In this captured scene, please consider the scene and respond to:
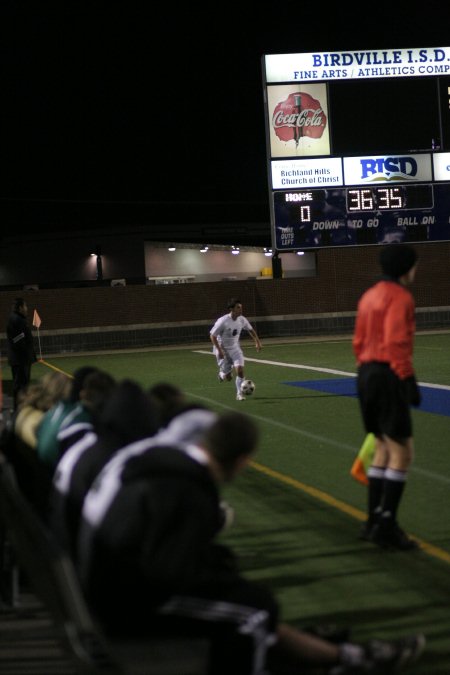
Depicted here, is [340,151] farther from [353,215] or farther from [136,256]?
[136,256]

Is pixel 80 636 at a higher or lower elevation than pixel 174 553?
lower

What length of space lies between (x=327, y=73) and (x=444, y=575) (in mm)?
27999

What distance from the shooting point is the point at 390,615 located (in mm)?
5965

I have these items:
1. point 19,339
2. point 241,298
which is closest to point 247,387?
point 19,339

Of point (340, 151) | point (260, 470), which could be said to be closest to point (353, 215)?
point (340, 151)

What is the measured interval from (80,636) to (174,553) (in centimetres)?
43

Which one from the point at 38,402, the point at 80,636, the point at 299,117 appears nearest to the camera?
the point at 80,636

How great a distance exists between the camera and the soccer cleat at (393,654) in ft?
14.7

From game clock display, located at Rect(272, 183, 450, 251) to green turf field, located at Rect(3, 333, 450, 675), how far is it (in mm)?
14586

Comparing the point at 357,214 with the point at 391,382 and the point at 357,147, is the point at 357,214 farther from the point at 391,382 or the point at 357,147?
the point at 391,382

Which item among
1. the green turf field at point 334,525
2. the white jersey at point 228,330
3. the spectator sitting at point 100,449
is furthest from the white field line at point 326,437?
the spectator sitting at point 100,449

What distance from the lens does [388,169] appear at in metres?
33.2

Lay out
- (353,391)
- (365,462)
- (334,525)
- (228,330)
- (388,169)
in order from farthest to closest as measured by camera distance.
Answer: (388,169)
(228,330)
(353,391)
(334,525)
(365,462)

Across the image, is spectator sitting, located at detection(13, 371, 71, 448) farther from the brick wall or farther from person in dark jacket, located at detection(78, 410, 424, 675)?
the brick wall
